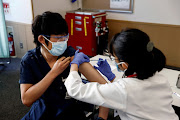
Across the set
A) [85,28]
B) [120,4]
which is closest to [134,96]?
[85,28]

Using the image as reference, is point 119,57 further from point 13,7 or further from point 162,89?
point 13,7

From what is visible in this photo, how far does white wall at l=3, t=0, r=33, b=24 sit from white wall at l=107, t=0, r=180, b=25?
1.84m

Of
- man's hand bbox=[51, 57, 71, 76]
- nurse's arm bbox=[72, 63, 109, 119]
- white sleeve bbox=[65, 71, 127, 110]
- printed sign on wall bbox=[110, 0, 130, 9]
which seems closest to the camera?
white sleeve bbox=[65, 71, 127, 110]

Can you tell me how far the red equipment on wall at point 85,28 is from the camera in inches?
132

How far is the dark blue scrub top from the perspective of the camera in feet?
3.85

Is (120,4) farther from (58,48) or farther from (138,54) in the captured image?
(138,54)

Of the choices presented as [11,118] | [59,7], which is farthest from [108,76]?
[59,7]

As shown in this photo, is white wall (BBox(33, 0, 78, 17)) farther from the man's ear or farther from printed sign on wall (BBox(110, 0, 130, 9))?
the man's ear

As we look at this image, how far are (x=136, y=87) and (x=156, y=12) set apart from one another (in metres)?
2.69

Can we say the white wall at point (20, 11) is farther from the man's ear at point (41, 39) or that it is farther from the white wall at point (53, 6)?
the man's ear at point (41, 39)

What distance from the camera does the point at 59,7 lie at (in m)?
3.66

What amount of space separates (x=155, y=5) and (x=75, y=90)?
2.79m

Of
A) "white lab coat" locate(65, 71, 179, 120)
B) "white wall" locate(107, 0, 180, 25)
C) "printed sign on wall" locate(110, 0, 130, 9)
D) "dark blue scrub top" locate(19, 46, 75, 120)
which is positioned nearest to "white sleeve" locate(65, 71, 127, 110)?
"white lab coat" locate(65, 71, 179, 120)

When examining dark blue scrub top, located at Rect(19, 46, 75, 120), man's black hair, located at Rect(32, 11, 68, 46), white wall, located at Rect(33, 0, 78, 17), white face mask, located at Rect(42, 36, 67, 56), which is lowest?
dark blue scrub top, located at Rect(19, 46, 75, 120)
